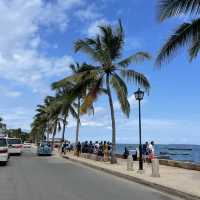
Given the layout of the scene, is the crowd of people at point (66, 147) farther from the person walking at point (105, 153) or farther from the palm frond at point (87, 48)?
the palm frond at point (87, 48)

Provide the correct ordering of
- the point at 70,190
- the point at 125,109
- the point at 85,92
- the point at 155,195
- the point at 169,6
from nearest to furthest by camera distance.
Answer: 1. the point at 155,195
2. the point at 70,190
3. the point at 169,6
4. the point at 125,109
5. the point at 85,92

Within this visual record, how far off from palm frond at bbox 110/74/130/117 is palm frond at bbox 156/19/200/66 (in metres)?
14.1

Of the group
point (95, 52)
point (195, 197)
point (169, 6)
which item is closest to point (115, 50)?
point (95, 52)

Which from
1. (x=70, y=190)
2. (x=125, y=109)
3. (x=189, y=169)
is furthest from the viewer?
(x=125, y=109)

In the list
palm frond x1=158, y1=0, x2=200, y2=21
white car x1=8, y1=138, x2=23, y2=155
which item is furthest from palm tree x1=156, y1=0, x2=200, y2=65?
white car x1=8, y1=138, x2=23, y2=155

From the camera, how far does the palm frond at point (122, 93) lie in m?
34.3

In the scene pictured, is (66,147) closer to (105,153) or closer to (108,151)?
(108,151)

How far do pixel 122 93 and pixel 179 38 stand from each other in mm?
14713

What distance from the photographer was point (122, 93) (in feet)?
113

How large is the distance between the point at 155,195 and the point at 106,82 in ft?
67.5

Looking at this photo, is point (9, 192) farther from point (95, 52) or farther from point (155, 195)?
point (95, 52)

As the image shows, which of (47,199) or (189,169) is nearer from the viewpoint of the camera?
(47,199)

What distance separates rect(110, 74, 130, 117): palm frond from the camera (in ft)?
113

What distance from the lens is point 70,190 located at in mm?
17281
